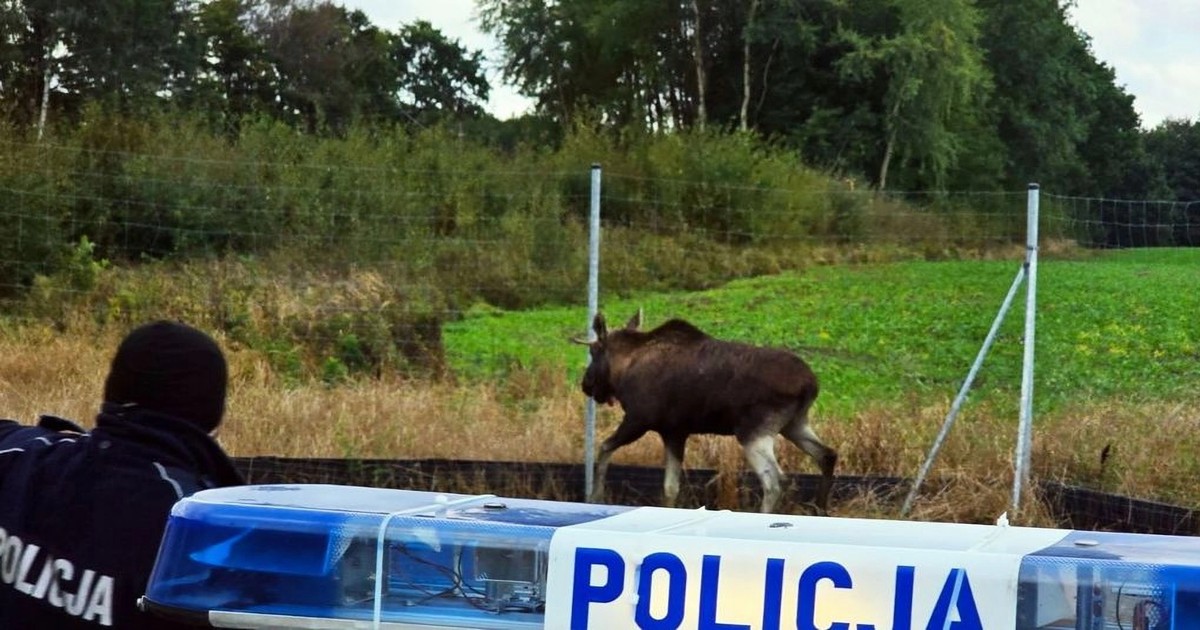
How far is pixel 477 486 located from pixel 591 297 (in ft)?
5.02

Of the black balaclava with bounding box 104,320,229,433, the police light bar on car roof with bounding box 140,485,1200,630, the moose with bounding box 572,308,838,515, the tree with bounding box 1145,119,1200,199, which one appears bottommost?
the moose with bounding box 572,308,838,515

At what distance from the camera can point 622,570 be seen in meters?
3.16

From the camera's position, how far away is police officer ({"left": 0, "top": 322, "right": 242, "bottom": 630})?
362 centimetres

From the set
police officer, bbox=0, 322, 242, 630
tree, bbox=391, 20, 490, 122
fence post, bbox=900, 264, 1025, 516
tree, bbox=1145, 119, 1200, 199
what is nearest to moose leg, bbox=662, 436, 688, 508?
fence post, bbox=900, 264, 1025, 516

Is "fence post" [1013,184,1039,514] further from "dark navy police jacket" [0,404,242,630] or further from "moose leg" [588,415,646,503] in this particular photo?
"dark navy police jacket" [0,404,242,630]

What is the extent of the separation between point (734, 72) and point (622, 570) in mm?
48300

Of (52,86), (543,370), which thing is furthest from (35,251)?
(52,86)

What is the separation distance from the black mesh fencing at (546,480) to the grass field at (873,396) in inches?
10.0

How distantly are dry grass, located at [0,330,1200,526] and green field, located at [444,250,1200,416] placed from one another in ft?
3.06

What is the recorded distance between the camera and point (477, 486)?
419 inches

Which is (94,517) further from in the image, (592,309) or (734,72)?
(734,72)

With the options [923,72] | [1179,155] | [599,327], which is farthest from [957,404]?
[923,72]

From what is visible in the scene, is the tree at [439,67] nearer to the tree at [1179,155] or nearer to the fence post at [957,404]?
the tree at [1179,155]

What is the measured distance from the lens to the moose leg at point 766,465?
9.84 meters
